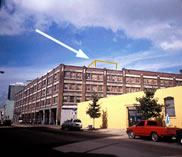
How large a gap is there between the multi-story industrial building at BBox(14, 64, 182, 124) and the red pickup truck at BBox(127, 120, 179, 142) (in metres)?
30.9

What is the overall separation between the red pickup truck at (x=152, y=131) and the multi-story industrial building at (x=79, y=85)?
30.9 metres

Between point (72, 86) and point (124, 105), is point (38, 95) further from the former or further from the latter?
point (124, 105)

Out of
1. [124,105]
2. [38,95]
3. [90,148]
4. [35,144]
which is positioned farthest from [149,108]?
[38,95]

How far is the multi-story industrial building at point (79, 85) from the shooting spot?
5006 cm

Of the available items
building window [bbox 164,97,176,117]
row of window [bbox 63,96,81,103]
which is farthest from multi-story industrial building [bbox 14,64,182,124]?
building window [bbox 164,97,176,117]

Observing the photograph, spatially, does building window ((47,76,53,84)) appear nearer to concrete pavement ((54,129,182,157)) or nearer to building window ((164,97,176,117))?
building window ((164,97,176,117))

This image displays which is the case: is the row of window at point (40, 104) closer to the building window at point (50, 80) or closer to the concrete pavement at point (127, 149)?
the building window at point (50, 80)

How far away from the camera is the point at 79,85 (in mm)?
51719

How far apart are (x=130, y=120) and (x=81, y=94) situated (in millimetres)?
22906

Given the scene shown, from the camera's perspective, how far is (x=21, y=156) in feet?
27.4

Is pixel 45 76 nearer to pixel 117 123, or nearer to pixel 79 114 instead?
pixel 79 114

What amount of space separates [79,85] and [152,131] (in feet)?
123

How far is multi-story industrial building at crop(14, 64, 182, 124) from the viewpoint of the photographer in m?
50.1

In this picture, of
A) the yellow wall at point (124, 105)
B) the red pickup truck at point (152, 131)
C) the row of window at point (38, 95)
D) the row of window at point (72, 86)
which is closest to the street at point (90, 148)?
the red pickup truck at point (152, 131)
